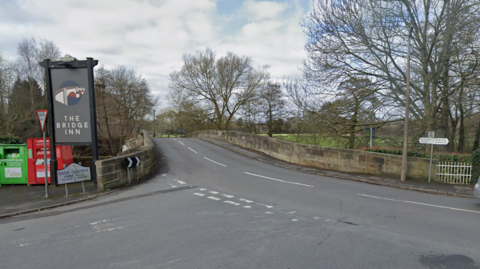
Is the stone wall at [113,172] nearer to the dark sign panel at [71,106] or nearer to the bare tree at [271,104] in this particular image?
the dark sign panel at [71,106]

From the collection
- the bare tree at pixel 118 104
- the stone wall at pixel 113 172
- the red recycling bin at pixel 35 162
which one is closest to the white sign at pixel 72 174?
the stone wall at pixel 113 172

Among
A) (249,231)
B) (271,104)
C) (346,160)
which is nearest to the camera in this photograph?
(249,231)

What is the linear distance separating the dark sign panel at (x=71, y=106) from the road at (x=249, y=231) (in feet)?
10.1

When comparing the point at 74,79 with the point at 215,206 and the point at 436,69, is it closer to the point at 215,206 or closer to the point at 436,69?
the point at 215,206

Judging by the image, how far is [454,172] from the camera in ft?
37.8

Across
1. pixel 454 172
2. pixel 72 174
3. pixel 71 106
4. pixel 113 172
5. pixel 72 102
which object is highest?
pixel 72 102

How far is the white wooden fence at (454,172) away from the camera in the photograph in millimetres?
11297

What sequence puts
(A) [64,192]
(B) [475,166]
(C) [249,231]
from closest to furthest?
(C) [249,231], (A) [64,192], (B) [475,166]

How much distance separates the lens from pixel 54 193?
30.4 ft

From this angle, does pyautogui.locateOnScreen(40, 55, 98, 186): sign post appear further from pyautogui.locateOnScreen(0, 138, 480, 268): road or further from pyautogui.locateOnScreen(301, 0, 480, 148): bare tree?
pyautogui.locateOnScreen(301, 0, 480, 148): bare tree

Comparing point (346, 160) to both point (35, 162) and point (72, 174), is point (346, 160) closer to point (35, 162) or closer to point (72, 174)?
point (72, 174)

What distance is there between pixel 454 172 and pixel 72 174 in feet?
48.6

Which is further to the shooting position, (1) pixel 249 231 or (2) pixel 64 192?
(2) pixel 64 192

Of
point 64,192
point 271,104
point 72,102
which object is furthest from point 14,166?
point 271,104
